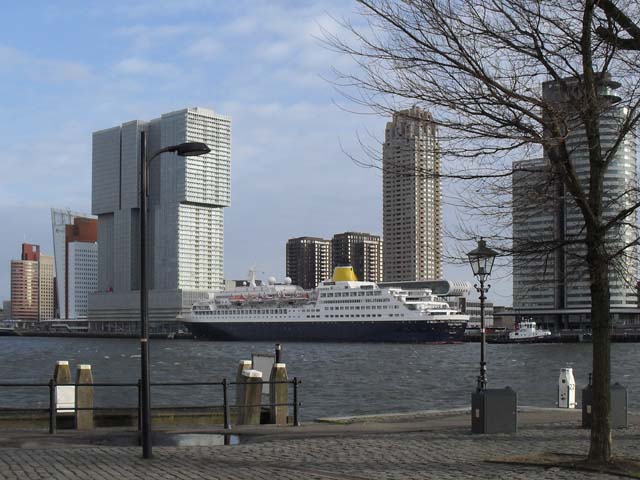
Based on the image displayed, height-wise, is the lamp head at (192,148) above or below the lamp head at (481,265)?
above

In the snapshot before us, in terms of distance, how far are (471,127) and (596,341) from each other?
3270 millimetres

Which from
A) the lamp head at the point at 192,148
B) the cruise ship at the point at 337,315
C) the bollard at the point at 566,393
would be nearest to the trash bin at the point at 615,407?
the bollard at the point at 566,393

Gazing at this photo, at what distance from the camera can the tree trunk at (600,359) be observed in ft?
37.9

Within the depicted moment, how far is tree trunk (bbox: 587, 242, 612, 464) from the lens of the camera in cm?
1156

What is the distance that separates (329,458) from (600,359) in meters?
3.93

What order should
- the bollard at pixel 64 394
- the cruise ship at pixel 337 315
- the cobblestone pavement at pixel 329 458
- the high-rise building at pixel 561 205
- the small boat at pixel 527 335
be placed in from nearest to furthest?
1. the cobblestone pavement at pixel 329 458
2. the high-rise building at pixel 561 205
3. the bollard at pixel 64 394
4. the cruise ship at pixel 337 315
5. the small boat at pixel 527 335

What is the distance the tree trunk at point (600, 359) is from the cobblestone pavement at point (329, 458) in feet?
2.01

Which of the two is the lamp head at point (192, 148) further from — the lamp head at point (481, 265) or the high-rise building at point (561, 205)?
the lamp head at point (481, 265)

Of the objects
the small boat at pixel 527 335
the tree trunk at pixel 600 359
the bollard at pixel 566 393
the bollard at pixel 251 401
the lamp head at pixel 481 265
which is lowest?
the small boat at pixel 527 335

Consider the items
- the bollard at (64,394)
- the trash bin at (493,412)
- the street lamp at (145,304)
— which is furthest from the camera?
the bollard at (64,394)

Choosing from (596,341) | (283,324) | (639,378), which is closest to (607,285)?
(596,341)

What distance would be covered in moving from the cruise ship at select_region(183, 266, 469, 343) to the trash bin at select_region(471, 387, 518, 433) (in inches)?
4040

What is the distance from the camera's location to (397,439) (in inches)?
585

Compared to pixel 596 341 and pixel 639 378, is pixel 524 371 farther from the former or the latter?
pixel 596 341
